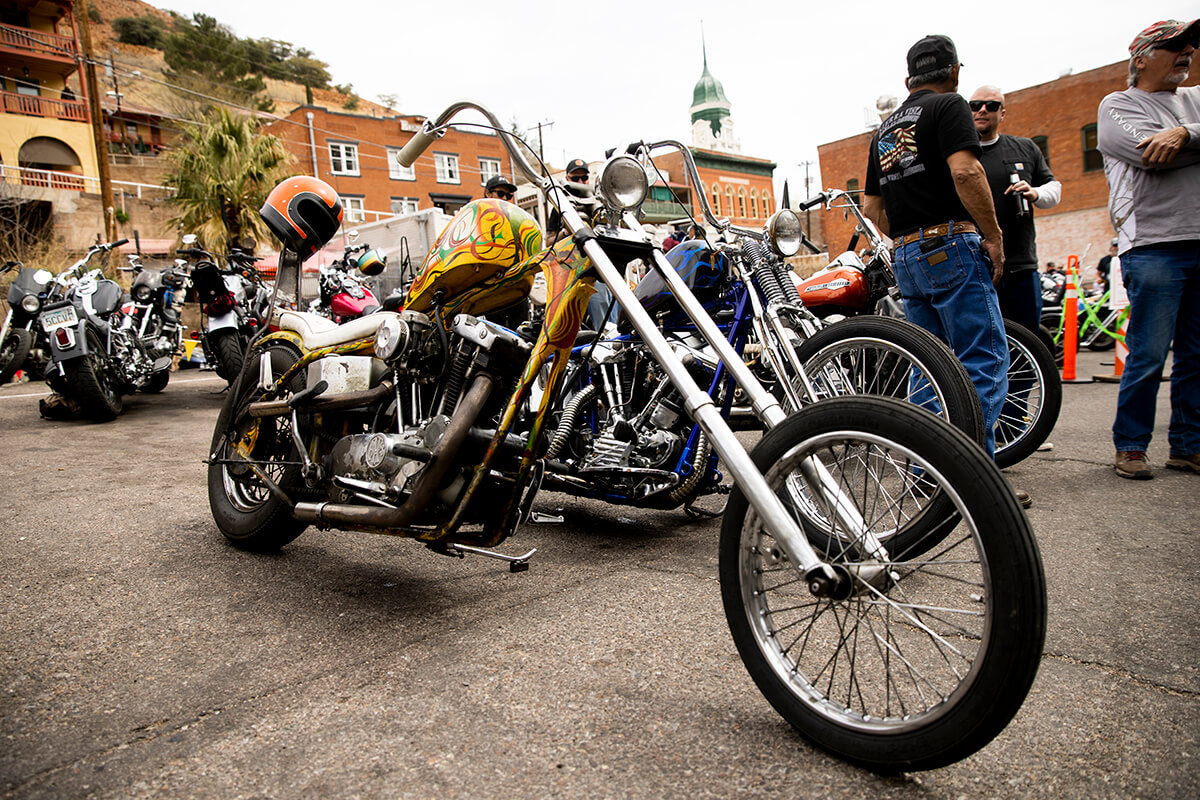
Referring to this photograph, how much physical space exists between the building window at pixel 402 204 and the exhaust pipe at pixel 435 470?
4107 cm

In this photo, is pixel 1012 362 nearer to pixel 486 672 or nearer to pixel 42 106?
pixel 486 672

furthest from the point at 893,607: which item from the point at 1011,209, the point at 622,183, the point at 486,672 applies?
the point at 1011,209

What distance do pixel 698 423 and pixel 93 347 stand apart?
660cm

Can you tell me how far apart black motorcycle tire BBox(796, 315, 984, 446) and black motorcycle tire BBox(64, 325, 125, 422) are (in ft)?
19.6

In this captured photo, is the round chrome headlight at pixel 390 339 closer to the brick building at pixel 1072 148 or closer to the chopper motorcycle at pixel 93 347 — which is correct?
the chopper motorcycle at pixel 93 347

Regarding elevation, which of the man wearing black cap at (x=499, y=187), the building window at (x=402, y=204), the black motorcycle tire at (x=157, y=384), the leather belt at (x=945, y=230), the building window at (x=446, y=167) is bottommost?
the black motorcycle tire at (x=157, y=384)

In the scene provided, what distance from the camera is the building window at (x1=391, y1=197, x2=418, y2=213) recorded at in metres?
40.8

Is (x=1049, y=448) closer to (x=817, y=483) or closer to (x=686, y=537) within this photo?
(x=686, y=537)

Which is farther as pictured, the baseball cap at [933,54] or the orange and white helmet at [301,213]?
the baseball cap at [933,54]

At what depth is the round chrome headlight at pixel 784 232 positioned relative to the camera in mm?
3191

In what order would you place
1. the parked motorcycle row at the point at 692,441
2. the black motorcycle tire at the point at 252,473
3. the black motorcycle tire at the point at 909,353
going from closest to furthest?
the parked motorcycle row at the point at 692,441 < the black motorcycle tire at the point at 909,353 < the black motorcycle tire at the point at 252,473

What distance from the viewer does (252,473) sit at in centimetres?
300

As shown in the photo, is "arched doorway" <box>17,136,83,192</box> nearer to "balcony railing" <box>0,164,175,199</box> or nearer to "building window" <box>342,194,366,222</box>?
"balcony railing" <box>0,164,175,199</box>

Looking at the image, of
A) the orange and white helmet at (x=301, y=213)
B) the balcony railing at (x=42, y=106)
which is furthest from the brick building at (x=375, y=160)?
the orange and white helmet at (x=301, y=213)
